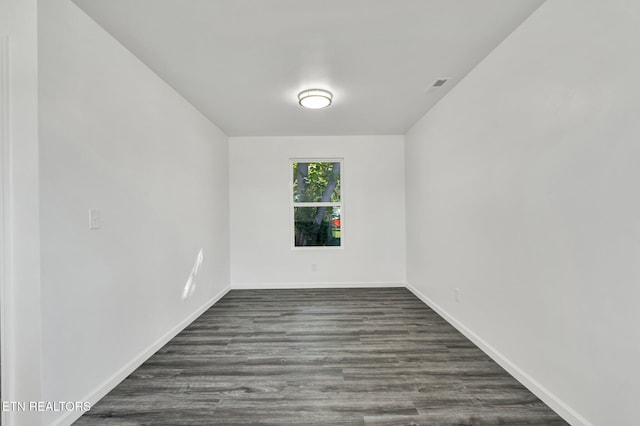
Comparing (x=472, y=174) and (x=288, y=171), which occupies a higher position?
(x=288, y=171)

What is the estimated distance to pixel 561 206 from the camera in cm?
165

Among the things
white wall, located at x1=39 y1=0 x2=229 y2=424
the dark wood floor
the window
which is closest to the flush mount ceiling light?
white wall, located at x1=39 y1=0 x2=229 y2=424

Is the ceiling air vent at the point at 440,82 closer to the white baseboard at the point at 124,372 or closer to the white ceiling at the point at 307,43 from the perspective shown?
the white ceiling at the point at 307,43

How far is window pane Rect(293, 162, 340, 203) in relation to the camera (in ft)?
15.7

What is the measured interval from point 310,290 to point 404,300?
1427 millimetres

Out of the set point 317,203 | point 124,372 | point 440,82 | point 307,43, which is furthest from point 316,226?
point 124,372

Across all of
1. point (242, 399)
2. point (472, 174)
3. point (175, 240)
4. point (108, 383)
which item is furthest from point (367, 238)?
point (108, 383)

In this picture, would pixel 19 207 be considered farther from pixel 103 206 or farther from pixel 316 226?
pixel 316 226

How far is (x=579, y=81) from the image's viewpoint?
153cm

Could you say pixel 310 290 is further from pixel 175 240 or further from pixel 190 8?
pixel 190 8

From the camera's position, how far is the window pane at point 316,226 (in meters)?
4.78

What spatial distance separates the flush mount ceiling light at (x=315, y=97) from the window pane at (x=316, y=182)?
5.87ft

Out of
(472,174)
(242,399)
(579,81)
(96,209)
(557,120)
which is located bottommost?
(242,399)

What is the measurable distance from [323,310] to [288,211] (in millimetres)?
1762
